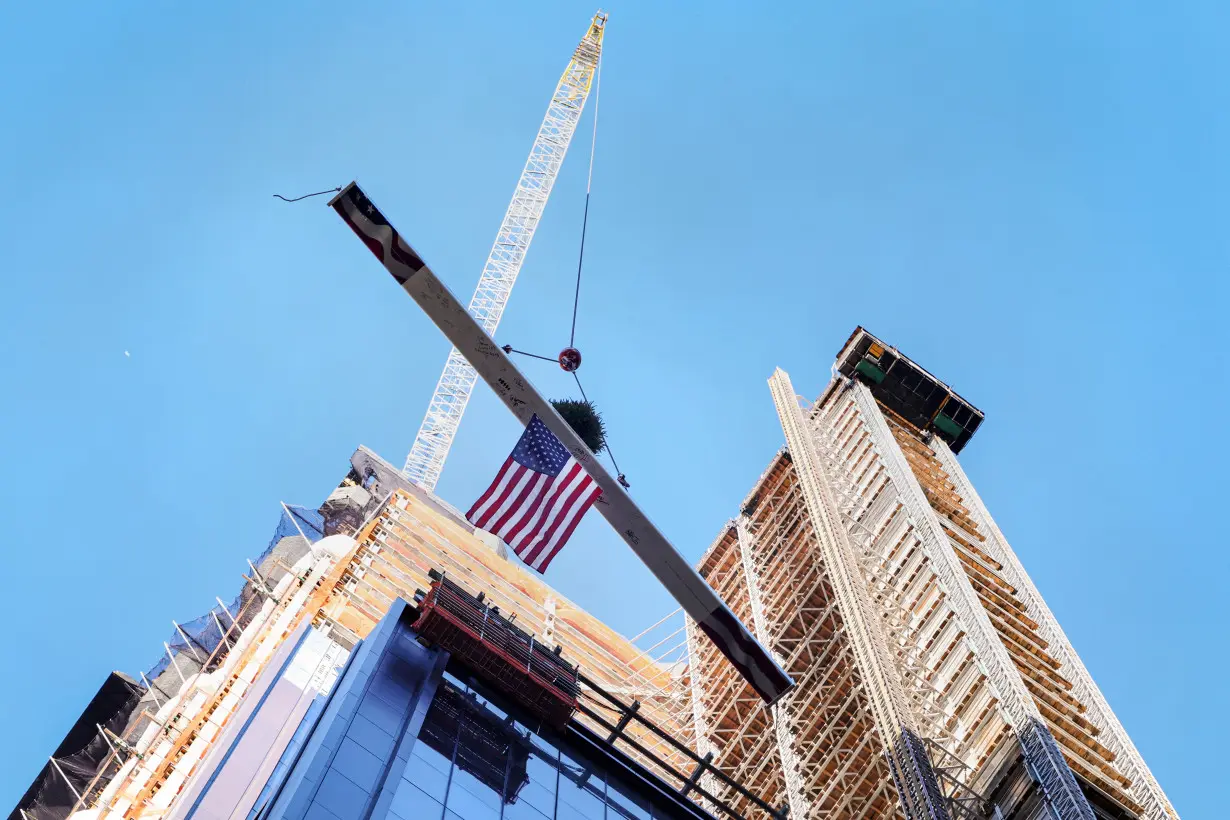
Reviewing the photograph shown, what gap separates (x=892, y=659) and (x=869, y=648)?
1.49m

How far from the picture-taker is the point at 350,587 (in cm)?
5353

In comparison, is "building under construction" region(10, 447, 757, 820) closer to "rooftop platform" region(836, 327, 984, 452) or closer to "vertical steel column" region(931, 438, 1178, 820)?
"vertical steel column" region(931, 438, 1178, 820)

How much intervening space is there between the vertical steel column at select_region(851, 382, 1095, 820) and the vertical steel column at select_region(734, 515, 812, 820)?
286 inches

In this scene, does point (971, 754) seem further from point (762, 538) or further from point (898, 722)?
point (762, 538)

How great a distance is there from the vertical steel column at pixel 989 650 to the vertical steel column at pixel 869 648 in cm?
309

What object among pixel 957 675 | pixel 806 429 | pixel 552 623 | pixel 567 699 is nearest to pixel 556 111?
pixel 806 429

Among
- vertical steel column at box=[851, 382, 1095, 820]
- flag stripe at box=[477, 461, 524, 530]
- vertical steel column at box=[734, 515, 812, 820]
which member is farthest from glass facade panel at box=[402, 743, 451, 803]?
vertical steel column at box=[851, 382, 1095, 820]

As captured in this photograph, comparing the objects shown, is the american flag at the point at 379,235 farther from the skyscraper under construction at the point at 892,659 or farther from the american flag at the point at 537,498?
the skyscraper under construction at the point at 892,659

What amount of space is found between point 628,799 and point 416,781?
7.62m

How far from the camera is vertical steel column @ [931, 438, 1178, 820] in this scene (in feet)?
143

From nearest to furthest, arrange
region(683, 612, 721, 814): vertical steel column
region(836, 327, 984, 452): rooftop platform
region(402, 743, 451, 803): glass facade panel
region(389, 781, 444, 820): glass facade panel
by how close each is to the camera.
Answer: region(389, 781, 444, 820): glass facade panel → region(402, 743, 451, 803): glass facade panel → region(683, 612, 721, 814): vertical steel column → region(836, 327, 984, 452): rooftop platform

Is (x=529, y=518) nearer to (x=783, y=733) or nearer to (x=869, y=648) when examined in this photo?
(x=869, y=648)

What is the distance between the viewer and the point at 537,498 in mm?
33250

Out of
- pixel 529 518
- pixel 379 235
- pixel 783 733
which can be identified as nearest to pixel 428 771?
pixel 529 518
